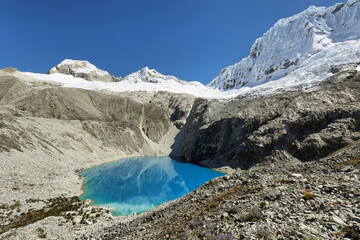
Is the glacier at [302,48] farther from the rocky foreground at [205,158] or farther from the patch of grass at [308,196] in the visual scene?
the patch of grass at [308,196]

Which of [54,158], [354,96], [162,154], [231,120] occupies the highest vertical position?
[354,96]

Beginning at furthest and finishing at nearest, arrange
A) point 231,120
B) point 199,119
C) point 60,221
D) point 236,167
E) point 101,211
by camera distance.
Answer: point 199,119, point 231,120, point 236,167, point 101,211, point 60,221

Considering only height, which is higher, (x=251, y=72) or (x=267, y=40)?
(x=267, y=40)

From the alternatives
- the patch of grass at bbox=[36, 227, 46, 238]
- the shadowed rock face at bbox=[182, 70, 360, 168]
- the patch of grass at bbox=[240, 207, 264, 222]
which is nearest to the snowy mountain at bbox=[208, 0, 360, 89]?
the shadowed rock face at bbox=[182, 70, 360, 168]

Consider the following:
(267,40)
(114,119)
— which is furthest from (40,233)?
(267,40)

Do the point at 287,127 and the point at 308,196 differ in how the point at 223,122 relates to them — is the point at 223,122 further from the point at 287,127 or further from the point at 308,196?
the point at 308,196

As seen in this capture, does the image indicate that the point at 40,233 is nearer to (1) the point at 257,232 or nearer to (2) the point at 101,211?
(2) the point at 101,211
